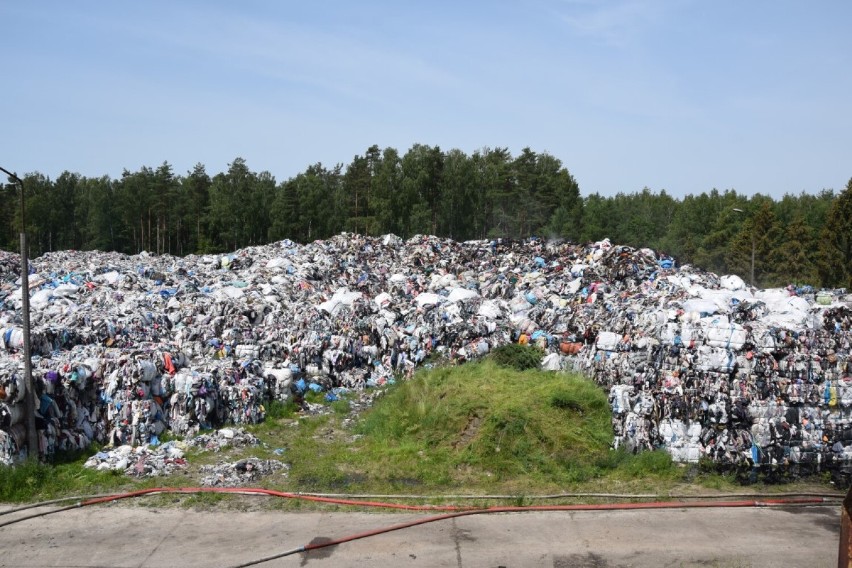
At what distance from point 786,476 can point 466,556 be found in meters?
5.43

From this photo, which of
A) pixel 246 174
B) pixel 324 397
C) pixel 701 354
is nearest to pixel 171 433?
pixel 324 397

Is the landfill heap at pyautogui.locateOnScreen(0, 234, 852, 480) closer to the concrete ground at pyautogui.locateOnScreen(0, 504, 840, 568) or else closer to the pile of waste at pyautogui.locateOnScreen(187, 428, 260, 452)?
the pile of waste at pyautogui.locateOnScreen(187, 428, 260, 452)

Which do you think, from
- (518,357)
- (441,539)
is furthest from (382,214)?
(441,539)

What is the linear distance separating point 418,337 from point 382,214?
23.5 meters

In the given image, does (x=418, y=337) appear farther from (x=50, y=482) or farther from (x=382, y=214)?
(x=382, y=214)

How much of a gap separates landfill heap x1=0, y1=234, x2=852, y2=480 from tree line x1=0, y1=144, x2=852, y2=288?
1618cm

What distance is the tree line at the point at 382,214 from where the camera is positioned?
38.6 m

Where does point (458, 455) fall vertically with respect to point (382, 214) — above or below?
below

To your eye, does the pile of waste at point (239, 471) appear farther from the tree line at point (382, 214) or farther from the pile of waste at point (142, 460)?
the tree line at point (382, 214)

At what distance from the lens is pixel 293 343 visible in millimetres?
15180

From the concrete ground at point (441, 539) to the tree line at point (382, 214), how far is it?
2958 cm

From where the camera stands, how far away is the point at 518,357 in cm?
1334

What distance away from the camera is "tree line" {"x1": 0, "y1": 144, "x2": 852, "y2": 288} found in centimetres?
3856

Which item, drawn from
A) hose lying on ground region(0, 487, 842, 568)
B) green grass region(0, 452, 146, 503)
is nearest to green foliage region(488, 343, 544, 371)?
hose lying on ground region(0, 487, 842, 568)
